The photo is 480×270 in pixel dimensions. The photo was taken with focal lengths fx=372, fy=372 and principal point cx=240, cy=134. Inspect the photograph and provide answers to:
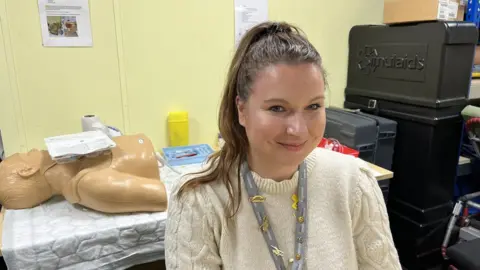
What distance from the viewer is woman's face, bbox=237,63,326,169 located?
2.76 feet

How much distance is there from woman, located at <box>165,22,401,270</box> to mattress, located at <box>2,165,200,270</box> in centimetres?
39

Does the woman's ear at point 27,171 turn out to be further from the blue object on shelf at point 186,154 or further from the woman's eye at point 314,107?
the woman's eye at point 314,107

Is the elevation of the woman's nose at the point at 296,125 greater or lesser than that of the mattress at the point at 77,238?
greater

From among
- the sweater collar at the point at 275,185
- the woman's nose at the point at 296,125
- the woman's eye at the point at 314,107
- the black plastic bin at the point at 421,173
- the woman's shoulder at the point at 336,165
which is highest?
the woman's eye at the point at 314,107

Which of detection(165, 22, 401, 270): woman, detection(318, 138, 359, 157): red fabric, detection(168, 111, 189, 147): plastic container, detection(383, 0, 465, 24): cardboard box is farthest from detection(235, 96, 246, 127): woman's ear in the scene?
detection(383, 0, 465, 24): cardboard box

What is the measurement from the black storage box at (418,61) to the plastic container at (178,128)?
1165 millimetres

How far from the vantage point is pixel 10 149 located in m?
1.79

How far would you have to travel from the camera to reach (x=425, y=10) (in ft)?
6.59

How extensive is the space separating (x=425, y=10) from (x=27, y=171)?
2059 mm

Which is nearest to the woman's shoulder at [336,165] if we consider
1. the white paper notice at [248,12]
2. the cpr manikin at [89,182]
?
the cpr manikin at [89,182]

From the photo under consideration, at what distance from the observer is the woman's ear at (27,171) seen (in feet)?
4.46

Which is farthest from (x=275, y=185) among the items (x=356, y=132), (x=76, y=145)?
(x=356, y=132)

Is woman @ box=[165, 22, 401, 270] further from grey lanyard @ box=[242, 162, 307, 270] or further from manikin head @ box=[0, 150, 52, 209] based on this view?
manikin head @ box=[0, 150, 52, 209]

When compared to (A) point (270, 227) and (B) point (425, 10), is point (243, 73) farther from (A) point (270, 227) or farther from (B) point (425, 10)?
(B) point (425, 10)
